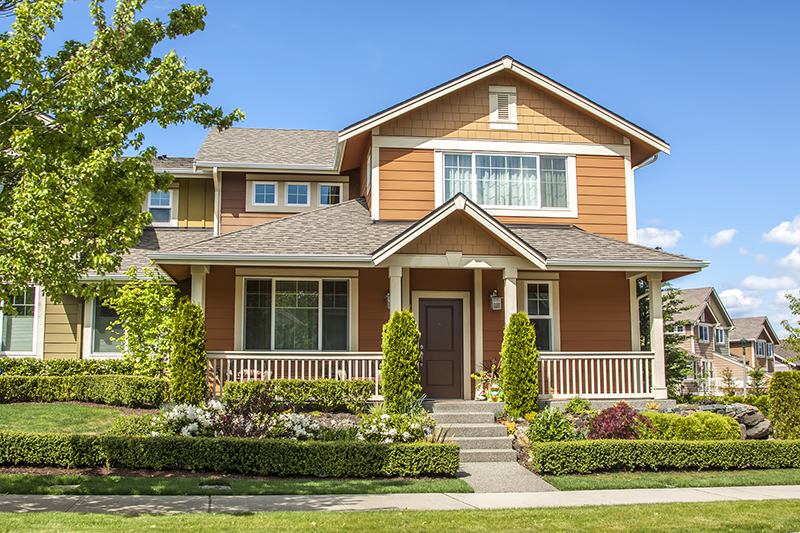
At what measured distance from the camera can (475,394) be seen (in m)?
14.7

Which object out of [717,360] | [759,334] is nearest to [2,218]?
[717,360]

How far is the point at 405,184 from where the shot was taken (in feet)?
52.0

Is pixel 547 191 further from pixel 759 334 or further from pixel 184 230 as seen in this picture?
pixel 759 334

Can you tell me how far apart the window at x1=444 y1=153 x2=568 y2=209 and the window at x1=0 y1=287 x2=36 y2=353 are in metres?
10.4

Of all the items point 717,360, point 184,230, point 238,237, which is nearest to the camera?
point 238,237

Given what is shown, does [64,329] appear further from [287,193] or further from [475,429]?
[475,429]

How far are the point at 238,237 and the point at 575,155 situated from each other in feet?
26.5

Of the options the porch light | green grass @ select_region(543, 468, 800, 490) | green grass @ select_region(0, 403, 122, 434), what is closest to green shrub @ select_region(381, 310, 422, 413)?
the porch light

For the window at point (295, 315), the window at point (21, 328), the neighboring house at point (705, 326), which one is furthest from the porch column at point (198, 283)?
the neighboring house at point (705, 326)

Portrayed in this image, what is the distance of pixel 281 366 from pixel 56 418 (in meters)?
4.27

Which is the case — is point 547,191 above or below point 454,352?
above

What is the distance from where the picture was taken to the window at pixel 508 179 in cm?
1602

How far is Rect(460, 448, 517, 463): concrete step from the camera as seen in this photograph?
1168 cm

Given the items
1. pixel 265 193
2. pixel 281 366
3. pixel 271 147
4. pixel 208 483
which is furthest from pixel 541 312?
pixel 271 147
